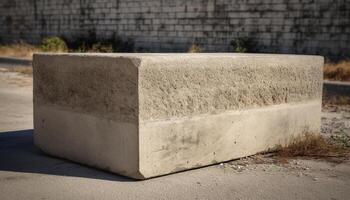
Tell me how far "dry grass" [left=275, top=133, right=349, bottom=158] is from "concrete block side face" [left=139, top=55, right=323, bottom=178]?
0.10m

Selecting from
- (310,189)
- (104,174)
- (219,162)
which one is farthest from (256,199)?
(104,174)

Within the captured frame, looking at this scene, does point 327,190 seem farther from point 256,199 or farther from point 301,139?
point 301,139

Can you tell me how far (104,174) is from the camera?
380 centimetres

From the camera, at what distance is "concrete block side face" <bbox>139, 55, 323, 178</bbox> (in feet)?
12.0

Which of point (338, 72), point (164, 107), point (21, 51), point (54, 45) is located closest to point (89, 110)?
point (164, 107)

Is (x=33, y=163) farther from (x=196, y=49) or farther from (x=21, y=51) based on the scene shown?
(x=21, y=51)

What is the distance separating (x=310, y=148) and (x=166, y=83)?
75.8 inches

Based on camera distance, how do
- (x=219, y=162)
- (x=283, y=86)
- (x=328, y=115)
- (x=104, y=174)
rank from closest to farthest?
1. (x=104, y=174)
2. (x=219, y=162)
3. (x=283, y=86)
4. (x=328, y=115)

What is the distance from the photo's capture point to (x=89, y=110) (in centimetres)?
398

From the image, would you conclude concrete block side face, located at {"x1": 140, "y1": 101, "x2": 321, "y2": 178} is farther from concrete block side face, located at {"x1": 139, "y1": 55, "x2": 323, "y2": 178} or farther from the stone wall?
the stone wall

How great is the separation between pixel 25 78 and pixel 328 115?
25.8 feet

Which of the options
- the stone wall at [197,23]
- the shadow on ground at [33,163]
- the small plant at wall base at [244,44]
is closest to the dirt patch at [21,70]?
the stone wall at [197,23]

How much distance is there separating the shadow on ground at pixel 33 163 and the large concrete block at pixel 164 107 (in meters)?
0.09

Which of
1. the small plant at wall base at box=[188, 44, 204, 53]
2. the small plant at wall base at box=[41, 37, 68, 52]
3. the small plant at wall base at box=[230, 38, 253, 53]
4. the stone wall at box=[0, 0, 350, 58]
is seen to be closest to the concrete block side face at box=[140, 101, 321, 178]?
the stone wall at box=[0, 0, 350, 58]
